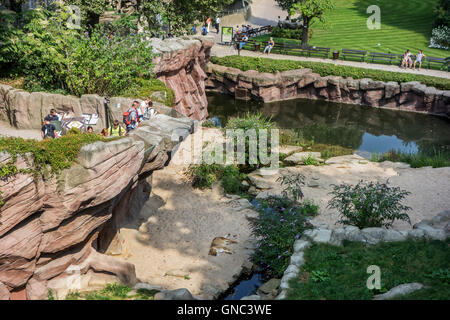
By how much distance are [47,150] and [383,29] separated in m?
32.6

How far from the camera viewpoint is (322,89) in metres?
29.5

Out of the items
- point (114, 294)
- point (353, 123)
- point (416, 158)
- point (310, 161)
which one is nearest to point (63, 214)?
point (114, 294)

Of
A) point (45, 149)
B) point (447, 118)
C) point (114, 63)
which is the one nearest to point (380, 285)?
point (45, 149)

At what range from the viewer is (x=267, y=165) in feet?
64.3

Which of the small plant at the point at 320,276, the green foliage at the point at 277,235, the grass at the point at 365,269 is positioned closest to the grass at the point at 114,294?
the grass at the point at 365,269

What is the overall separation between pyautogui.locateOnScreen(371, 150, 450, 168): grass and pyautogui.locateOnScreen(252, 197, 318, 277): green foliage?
25.2 feet

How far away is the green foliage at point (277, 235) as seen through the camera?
1239cm

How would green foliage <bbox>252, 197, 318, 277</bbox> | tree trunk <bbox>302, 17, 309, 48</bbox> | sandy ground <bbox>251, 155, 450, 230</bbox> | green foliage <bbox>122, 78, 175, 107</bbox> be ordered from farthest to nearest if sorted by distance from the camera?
tree trunk <bbox>302, 17, 309, 48</bbox> → green foliage <bbox>122, 78, 175, 107</bbox> → sandy ground <bbox>251, 155, 450, 230</bbox> → green foliage <bbox>252, 197, 318, 277</bbox>

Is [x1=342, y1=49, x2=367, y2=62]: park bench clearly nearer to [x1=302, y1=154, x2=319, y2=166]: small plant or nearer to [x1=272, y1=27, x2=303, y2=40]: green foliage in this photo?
[x1=272, y1=27, x2=303, y2=40]: green foliage

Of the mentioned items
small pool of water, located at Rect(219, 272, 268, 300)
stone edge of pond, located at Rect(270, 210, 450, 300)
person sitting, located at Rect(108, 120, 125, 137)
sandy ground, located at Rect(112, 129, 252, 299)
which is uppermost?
person sitting, located at Rect(108, 120, 125, 137)

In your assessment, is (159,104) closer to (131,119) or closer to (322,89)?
(131,119)

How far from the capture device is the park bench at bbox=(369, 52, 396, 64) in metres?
30.3

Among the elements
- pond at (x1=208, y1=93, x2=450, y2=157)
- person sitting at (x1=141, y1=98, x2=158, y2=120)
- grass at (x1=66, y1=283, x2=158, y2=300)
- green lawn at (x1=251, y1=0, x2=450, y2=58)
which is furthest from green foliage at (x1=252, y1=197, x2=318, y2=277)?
green lawn at (x1=251, y1=0, x2=450, y2=58)
